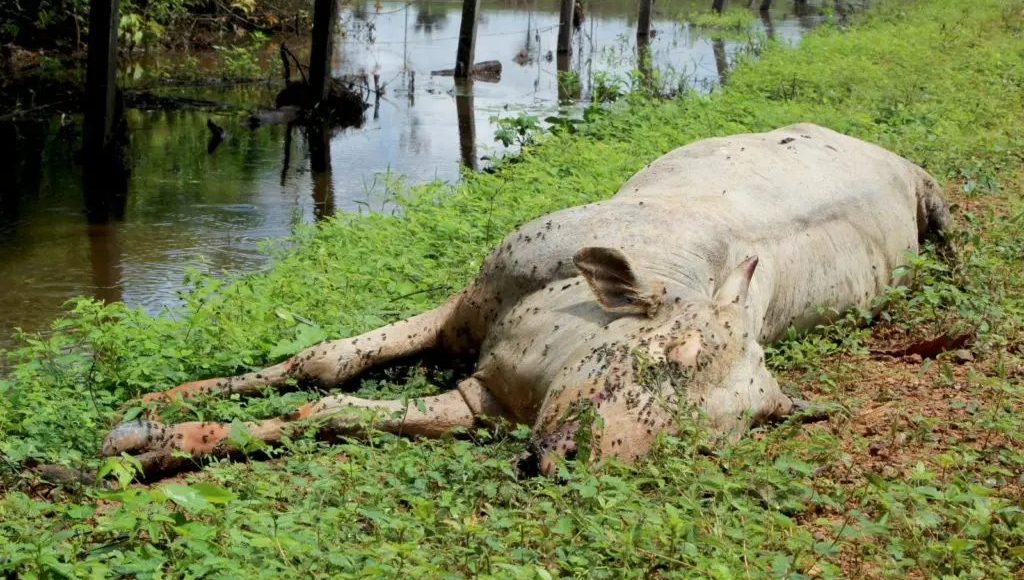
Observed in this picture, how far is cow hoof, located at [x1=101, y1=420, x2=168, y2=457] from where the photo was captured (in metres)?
4.73

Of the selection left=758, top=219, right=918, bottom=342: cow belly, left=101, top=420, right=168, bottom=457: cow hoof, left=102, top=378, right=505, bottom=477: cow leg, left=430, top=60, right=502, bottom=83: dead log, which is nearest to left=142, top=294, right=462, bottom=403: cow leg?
left=102, top=378, right=505, bottom=477: cow leg

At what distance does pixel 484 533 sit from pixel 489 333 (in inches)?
78.7

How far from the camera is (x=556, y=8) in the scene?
33.2m

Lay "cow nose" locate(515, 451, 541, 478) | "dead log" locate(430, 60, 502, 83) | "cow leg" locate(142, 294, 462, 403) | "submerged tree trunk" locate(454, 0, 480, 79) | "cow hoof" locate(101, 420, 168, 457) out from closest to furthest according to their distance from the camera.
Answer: "cow nose" locate(515, 451, 541, 478)
"cow hoof" locate(101, 420, 168, 457)
"cow leg" locate(142, 294, 462, 403)
"submerged tree trunk" locate(454, 0, 480, 79)
"dead log" locate(430, 60, 502, 83)

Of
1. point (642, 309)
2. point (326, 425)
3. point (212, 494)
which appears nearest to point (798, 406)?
point (642, 309)

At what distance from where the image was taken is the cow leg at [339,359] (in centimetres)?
546

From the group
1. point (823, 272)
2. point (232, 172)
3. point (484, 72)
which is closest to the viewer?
point (823, 272)

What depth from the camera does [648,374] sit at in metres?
4.39

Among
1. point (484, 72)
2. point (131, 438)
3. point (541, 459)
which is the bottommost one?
point (131, 438)

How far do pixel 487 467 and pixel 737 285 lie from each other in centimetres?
132

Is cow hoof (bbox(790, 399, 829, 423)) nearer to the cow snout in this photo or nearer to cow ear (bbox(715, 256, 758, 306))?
cow ear (bbox(715, 256, 758, 306))

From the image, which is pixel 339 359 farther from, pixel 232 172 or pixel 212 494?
pixel 232 172

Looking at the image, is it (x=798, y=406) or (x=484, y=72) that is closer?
(x=798, y=406)

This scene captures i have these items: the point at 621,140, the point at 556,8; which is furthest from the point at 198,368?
the point at 556,8
